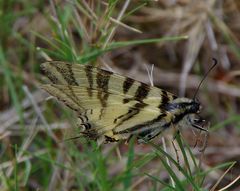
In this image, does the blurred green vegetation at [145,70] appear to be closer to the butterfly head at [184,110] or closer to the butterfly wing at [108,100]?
the butterfly wing at [108,100]

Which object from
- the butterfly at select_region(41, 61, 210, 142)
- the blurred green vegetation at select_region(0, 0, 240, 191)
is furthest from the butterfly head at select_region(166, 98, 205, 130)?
the blurred green vegetation at select_region(0, 0, 240, 191)

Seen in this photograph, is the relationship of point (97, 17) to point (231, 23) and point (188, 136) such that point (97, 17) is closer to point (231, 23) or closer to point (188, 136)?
point (188, 136)

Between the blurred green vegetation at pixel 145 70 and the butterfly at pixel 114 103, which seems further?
the blurred green vegetation at pixel 145 70

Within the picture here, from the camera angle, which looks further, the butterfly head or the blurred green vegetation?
the blurred green vegetation

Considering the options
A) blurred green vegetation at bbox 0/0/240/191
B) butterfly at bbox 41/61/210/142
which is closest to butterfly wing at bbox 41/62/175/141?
butterfly at bbox 41/61/210/142

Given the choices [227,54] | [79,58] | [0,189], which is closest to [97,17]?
[79,58]

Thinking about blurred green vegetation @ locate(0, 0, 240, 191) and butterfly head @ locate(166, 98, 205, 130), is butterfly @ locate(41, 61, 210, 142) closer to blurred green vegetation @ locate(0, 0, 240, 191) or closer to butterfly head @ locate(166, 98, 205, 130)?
butterfly head @ locate(166, 98, 205, 130)

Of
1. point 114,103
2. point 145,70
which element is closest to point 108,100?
point 114,103

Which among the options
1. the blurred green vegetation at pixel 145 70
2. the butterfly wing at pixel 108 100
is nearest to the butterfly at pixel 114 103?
the butterfly wing at pixel 108 100
